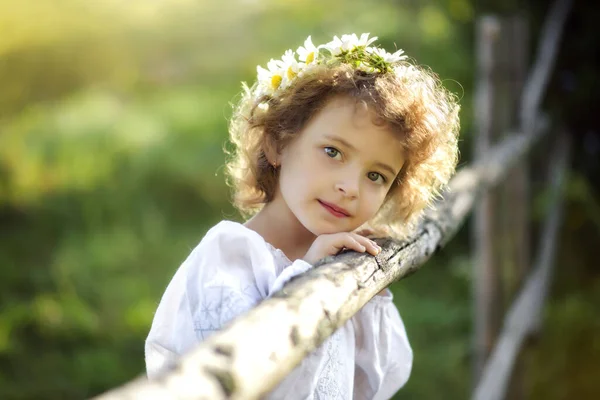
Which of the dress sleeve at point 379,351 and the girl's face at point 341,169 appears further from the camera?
the dress sleeve at point 379,351

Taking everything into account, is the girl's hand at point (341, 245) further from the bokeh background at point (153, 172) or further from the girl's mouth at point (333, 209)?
the bokeh background at point (153, 172)

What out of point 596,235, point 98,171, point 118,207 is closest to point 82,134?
point 98,171

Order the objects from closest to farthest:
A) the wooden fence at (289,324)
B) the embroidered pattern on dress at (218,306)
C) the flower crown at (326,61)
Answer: the wooden fence at (289,324), the embroidered pattern on dress at (218,306), the flower crown at (326,61)

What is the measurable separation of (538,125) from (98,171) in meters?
4.27

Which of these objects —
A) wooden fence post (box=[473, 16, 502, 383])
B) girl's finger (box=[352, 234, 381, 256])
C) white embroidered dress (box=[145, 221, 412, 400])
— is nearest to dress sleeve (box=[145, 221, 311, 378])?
white embroidered dress (box=[145, 221, 412, 400])

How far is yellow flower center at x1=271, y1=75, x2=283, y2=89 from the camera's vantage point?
1413mm

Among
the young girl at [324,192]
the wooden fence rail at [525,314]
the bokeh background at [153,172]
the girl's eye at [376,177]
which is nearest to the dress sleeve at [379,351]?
the young girl at [324,192]

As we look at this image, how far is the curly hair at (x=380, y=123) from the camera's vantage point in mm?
1300

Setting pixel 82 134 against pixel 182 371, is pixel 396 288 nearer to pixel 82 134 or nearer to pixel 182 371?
pixel 82 134

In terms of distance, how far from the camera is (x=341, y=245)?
1157 mm

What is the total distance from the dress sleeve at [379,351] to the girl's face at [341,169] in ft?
0.61

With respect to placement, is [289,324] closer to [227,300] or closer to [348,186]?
[227,300]

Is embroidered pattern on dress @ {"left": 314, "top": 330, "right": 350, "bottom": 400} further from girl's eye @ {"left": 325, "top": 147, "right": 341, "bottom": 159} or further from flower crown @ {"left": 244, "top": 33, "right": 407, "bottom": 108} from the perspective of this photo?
flower crown @ {"left": 244, "top": 33, "right": 407, "bottom": 108}

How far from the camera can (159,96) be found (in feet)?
24.6
